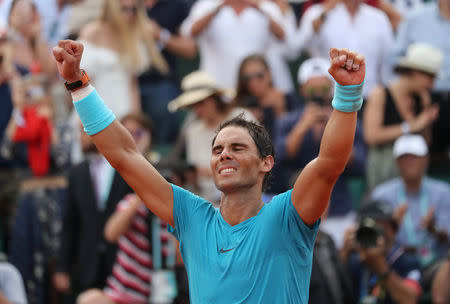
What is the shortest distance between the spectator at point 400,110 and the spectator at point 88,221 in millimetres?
2472

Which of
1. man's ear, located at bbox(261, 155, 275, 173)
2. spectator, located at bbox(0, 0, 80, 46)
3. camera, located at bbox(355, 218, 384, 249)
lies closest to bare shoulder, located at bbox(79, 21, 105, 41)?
spectator, located at bbox(0, 0, 80, 46)

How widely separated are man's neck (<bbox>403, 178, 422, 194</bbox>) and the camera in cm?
134

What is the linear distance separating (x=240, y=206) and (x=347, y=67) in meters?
0.78

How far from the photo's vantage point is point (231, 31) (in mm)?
8227

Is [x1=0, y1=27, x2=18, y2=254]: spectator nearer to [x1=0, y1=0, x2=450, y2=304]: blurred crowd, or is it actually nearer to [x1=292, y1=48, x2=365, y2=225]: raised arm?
[x1=0, y1=0, x2=450, y2=304]: blurred crowd

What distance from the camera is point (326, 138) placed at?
10.6 feet

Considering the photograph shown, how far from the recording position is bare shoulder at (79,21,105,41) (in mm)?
7949

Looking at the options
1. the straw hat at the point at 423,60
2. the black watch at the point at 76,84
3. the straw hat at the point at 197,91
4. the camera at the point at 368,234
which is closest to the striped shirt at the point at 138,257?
the camera at the point at 368,234

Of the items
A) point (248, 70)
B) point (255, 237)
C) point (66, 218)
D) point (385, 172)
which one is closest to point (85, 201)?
point (66, 218)

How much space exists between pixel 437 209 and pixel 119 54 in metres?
3.38

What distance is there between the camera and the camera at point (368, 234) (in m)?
5.77

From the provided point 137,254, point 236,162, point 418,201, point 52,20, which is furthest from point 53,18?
point 236,162

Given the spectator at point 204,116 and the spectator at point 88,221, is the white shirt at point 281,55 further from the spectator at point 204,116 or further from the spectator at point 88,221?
the spectator at point 88,221

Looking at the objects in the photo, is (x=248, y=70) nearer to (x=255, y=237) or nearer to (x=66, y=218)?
(x=66, y=218)
